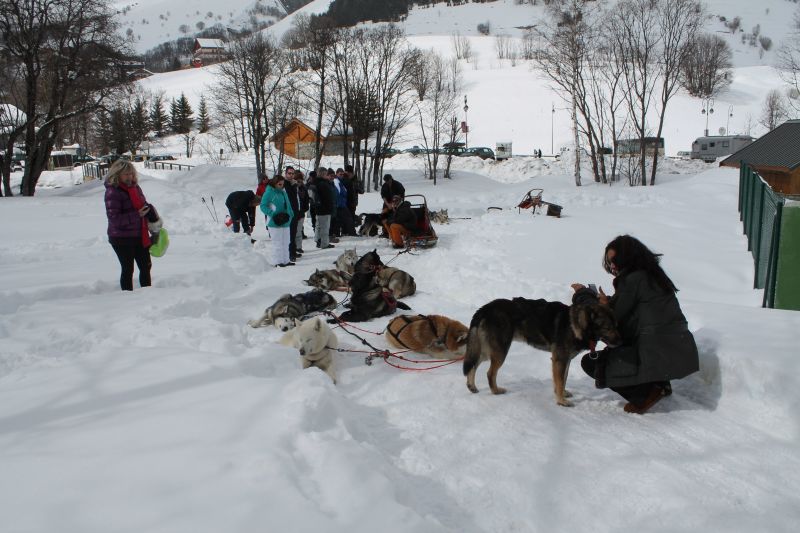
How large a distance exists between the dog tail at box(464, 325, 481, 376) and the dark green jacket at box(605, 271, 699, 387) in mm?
1000

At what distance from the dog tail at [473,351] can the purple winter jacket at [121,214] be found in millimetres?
4505

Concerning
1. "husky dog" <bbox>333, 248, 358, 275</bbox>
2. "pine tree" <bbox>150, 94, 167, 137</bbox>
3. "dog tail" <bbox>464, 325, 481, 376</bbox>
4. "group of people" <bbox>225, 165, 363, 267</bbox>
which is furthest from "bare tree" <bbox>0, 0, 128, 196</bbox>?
"pine tree" <bbox>150, 94, 167, 137</bbox>

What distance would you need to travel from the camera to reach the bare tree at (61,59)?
24516 millimetres

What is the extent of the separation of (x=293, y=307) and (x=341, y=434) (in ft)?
10.3

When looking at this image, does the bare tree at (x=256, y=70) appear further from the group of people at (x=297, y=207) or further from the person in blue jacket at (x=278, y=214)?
the person in blue jacket at (x=278, y=214)

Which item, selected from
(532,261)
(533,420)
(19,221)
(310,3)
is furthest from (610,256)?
(310,3)

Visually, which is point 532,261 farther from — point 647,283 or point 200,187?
point 200,187

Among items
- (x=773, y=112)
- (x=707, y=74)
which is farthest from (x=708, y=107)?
(x=773, y=112)

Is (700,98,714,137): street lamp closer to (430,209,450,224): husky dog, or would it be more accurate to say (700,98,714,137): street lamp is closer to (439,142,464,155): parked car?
(439,142,464,155): parked car

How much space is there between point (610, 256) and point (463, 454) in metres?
1.80

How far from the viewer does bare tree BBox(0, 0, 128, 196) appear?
24.5 meters

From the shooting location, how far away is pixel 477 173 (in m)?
42.8

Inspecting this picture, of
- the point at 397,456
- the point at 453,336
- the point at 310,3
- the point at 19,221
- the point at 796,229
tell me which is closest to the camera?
the point at 397,456

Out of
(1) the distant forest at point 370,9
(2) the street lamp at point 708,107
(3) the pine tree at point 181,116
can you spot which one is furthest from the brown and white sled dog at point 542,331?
(1) the distant forest at point 370,9
